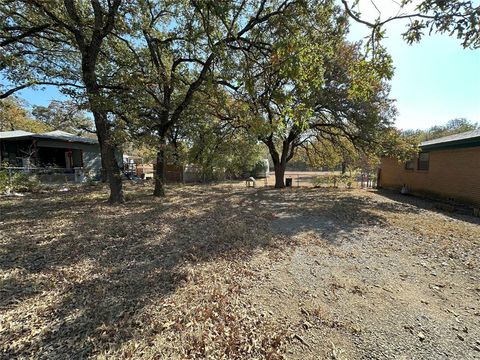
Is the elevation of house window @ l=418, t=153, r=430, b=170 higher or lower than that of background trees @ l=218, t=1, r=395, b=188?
lower

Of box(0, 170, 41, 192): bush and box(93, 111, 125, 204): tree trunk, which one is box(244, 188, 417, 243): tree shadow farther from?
box(0, 170, 41, 192): bush

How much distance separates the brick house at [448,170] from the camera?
7.89 m

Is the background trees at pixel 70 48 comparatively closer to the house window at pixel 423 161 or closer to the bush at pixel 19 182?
the bush at pixel 19 182

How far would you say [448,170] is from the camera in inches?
357

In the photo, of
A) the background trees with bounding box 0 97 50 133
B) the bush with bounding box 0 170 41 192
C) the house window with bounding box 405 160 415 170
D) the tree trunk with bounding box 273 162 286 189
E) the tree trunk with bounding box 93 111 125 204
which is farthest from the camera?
the background trees with bounding box 0 97 50 133

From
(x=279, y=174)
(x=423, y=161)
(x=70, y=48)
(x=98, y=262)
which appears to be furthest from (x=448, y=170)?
(x=70, y=48)

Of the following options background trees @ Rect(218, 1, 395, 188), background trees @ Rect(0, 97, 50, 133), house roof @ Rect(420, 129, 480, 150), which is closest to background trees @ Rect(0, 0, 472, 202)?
background trees @ Rect(218, 1, 395, 188)

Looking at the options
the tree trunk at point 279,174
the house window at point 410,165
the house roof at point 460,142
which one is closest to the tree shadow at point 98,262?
the house roof at point 460,142

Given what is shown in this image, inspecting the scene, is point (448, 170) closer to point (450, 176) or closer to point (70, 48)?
point (450, 176)

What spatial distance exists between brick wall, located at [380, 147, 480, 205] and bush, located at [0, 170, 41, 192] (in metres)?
17.5

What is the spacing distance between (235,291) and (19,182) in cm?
1164

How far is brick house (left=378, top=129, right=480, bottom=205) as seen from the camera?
7.89 m

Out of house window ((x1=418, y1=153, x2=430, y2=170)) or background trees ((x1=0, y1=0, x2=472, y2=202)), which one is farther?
house window ((x1=418, y1=153, x2=430, y2=170))

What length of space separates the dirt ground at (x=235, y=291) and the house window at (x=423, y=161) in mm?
6767
